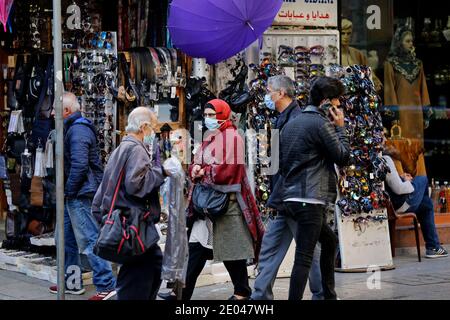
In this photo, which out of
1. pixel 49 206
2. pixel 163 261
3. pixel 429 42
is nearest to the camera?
pixel 163 261

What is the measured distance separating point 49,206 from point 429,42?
522 centimetres

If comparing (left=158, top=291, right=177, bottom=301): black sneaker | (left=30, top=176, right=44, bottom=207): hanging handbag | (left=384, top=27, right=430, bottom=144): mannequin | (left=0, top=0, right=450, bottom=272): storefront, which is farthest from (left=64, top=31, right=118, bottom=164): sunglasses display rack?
(left=384, top=27, right=430, bottom=144): mannequin

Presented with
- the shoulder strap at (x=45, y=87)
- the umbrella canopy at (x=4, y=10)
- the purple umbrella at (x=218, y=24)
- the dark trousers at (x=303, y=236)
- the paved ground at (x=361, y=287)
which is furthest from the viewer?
the shoulder strap at (x=45, y=87)

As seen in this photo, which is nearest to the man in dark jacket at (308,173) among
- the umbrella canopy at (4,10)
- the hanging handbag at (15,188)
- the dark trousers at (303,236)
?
the dark trousers at (303,236)

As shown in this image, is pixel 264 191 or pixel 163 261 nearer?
pixel 163 261

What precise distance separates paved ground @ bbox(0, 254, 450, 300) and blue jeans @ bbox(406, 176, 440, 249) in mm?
581

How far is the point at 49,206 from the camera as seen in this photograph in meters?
9.12

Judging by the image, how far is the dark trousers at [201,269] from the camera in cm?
750

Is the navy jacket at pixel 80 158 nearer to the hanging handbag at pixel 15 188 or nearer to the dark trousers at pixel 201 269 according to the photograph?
the dark trousers at pixel 201 269

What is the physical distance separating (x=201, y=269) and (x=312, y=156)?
143 cm

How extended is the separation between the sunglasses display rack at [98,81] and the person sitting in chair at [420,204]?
298cm

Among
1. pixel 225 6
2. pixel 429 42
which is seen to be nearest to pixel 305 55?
pixel 225 6

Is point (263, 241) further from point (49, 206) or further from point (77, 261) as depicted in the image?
point (49, 206)

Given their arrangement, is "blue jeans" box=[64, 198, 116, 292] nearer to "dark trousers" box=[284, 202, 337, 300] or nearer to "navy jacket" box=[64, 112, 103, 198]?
"navy jacket" box=[64, 112, 103, 198]
